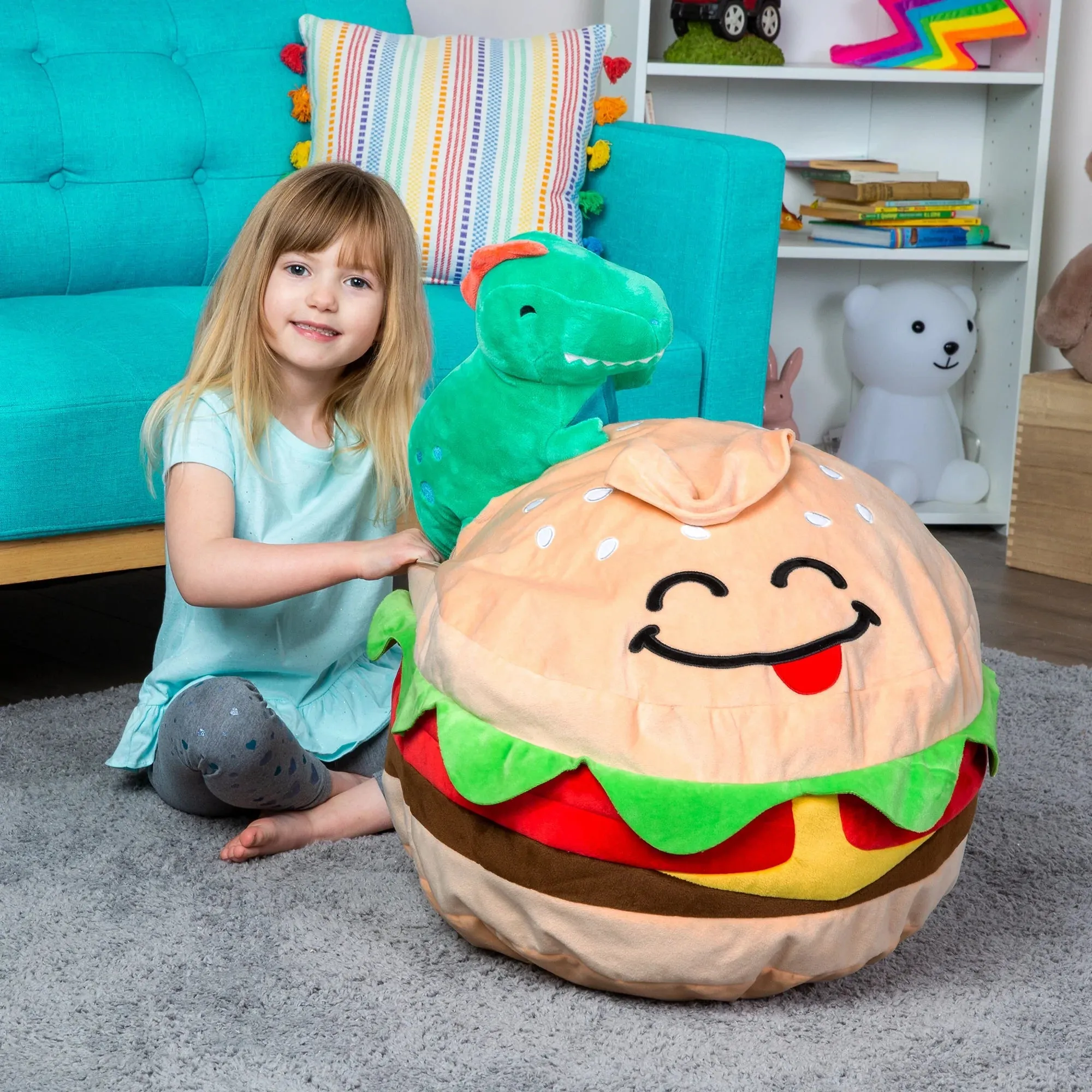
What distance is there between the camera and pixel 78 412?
140cm

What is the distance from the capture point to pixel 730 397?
1.80 m

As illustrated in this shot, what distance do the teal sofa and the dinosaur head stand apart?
1.95ft

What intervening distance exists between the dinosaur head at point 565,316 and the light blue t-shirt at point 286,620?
332 millimetres

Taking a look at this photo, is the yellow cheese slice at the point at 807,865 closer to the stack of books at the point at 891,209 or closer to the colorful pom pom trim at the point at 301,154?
the colorful pom pom trim at the point at 301,154

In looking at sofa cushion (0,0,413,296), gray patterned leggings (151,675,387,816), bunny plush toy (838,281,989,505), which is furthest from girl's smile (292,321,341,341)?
bunny plush toy (838,281,989,505)

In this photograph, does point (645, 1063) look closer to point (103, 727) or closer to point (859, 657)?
point (859, 657)

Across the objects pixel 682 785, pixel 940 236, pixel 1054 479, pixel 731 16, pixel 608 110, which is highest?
pixel 731 16

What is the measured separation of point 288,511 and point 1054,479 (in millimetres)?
1437

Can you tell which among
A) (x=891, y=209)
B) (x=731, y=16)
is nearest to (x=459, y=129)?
(x=731, y=16)

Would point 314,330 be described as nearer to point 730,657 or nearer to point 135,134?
point 730,657

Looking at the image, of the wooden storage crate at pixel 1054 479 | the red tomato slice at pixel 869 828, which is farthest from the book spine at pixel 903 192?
the red tomato slice at pixel 869 828

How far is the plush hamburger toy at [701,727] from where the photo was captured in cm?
81

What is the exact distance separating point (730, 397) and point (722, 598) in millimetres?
1002

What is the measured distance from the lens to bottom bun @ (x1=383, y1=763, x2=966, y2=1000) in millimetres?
837
